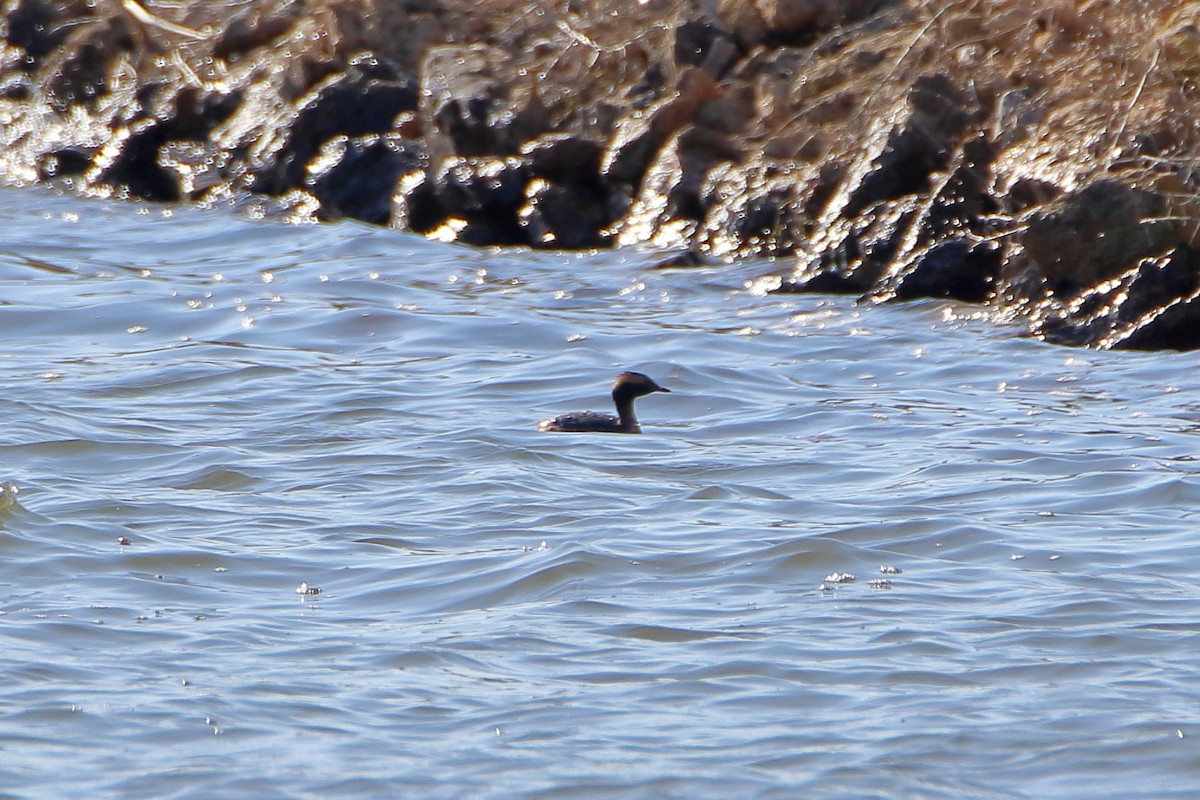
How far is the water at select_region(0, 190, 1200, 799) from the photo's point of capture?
195 inches

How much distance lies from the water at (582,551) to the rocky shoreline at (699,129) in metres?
0.75

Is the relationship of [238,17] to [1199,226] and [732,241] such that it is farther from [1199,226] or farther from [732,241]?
[1199,226]

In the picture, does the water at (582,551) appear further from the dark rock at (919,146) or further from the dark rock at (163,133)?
the dark rock at (163,133)

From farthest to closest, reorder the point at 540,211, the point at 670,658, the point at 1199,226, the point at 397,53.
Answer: the point at 397,53 → the point at 540,211 → the point at 1199,226 → the point at 670,658

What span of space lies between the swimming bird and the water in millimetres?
160

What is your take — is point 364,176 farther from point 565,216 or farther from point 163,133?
point 163,133

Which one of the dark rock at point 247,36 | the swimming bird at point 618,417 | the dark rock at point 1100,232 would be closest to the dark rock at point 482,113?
the dark rock at point 247,36

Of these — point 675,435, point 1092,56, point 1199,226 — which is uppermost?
point 1092,56

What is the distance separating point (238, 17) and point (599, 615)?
12.4 m

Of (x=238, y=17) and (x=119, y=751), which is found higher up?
(x=238, y=17)

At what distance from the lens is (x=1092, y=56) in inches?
496

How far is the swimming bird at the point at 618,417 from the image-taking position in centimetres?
930

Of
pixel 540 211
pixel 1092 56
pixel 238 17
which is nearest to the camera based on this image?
pixel 1092 56

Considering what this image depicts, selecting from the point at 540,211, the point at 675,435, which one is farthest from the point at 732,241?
the point at 675,435
